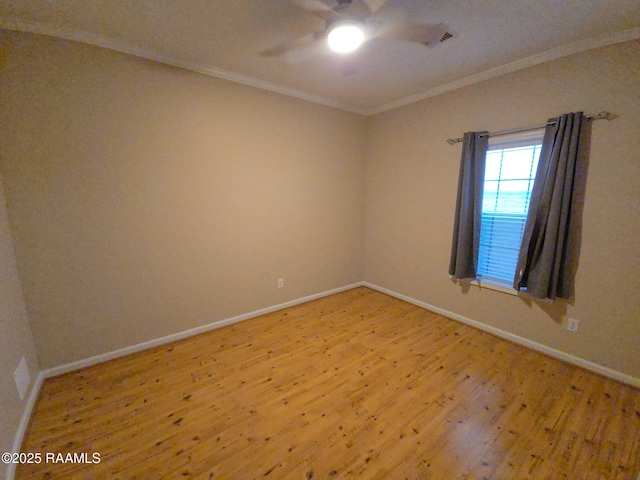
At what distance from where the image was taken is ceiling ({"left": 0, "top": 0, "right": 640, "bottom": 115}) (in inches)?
63.2

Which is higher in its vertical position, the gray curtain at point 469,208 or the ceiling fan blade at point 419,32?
the ceiling fan blade at point 419,32

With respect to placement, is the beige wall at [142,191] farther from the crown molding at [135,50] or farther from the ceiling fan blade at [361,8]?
the ceiling fan blade at [361,8]

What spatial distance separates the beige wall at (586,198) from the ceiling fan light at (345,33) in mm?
1800

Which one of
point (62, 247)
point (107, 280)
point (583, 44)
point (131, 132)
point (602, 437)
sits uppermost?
point (583, 44)

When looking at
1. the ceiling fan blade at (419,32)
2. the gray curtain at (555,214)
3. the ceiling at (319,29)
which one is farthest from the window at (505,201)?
the ceiling fan blade at (419,32)

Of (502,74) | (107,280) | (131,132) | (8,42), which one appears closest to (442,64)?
(502,74)

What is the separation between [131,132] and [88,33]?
693 mm

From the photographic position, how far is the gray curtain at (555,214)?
2.05m

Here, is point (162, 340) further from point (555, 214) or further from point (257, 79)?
point (555, 214)

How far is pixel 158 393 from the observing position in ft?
6.16

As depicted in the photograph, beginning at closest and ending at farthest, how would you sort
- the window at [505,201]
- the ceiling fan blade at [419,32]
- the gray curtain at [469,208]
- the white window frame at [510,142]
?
the ceiling fan blade at [419,32]
the white window frame at [510,142]
the window at [505,201]
the gray curtain at [469,208]

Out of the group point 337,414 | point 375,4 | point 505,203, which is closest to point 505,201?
point 505,203

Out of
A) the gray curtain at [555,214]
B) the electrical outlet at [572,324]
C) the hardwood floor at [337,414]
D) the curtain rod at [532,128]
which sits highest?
the curtain rod at [532,128]

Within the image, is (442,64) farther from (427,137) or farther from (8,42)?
(8,42)
